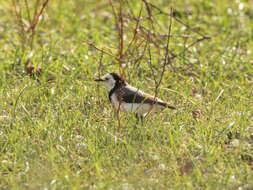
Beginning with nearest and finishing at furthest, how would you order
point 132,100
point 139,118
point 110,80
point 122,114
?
point 139,118, point 132,100, point 122,114, point 110,80

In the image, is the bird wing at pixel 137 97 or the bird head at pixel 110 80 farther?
the bird head at pixel 110 80

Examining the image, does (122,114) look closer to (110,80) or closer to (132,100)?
(132,100)

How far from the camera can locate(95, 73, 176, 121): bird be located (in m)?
7.73

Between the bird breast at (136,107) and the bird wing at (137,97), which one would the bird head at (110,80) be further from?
the bird breast at (136,107)

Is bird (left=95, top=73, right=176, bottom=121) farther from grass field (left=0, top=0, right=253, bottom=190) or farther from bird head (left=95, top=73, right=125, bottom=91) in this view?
grass field (left=0, top=0, right=253, bottom=190)

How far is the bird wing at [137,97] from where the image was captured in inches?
304

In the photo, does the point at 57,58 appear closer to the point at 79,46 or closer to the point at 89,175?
the point at 79,46

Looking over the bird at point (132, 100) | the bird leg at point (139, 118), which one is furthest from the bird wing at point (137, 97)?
the bird leg at point (139, 118)

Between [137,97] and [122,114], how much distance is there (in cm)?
25

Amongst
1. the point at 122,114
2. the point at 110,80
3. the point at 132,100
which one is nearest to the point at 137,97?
the point at 132,100

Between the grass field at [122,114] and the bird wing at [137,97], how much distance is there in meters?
0.16

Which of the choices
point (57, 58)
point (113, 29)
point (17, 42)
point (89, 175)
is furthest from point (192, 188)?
point (113, 29)

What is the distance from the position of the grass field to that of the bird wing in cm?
16

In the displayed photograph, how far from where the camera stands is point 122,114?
7.98 meters
